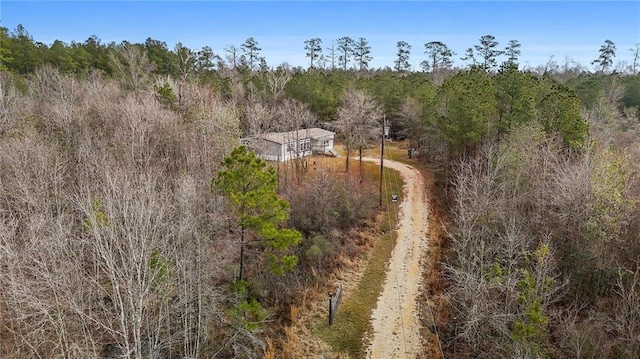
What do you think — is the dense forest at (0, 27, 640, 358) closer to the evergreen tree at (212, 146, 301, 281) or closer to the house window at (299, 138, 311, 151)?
the evergreen tree at (212, 146, 301, 281)

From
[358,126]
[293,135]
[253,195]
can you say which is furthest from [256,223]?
[293,135]

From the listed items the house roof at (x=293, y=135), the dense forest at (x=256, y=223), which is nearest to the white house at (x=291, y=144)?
the house roof at (x=293, y=135)

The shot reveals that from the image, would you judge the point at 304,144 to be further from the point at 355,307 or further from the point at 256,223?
the point at 256,223

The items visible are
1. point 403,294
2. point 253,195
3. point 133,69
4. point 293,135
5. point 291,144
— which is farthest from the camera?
point 291,144

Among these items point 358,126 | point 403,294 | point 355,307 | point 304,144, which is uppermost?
point 358,126

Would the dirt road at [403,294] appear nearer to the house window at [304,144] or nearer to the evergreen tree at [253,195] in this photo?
the evergreen tree at [253,195]

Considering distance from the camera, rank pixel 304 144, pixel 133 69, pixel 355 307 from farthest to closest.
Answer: pixel 304 144, pixel 133 69, pixel 355 307
